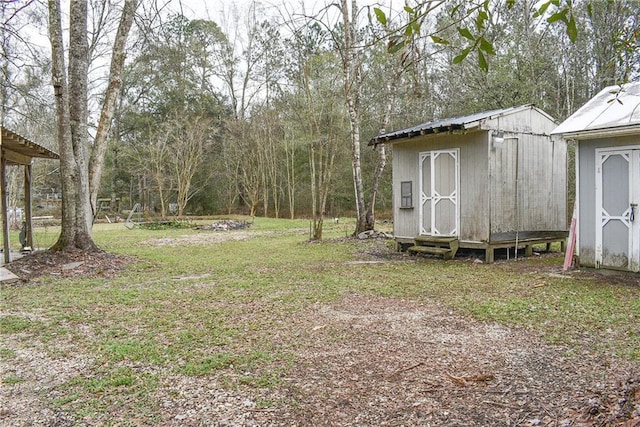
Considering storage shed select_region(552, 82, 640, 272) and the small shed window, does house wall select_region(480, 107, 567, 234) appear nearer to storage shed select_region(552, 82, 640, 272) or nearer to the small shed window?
storage shed select_region(552, 82, 640, 272)

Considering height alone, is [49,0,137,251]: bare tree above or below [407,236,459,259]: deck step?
above

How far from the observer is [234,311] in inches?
177

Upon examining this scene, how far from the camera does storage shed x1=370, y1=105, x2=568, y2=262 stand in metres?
7.62

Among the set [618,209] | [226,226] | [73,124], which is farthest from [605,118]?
[226,226]

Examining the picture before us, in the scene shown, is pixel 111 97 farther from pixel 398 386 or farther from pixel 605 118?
pixel 605 118

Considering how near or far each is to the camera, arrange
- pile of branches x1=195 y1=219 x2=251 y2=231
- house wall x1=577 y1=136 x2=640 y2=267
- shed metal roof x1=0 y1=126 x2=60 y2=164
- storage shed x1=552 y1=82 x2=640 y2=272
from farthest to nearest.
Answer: pile of branches x1=195 y1=219 x2=251 y2=231 → shed metal roof x1=0 y1=126 x2=60 y2=164 → house wall x1=577 y1=136 x2=640 y2=267 → storage shed x1=552 y1=82 x2=640 y2=272

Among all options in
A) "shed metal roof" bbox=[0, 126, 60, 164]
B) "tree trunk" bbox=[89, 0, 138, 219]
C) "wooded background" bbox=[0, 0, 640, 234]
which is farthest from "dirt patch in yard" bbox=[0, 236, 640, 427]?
"wooded background" bbox=[0, 0, 640, 234]

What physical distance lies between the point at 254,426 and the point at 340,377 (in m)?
0.77

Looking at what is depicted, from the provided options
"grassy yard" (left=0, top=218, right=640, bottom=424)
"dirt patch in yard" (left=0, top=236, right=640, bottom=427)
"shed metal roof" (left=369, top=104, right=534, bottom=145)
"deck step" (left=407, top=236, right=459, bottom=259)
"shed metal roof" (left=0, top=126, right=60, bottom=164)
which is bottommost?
"dirt patch in yard" (left=0, top=236, right=640, bottom=427)

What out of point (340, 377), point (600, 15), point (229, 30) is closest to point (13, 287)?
point (340, 377)

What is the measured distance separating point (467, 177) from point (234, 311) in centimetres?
506

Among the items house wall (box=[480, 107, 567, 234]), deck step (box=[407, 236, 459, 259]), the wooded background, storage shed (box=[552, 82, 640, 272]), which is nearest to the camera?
storage shed (box=[552, 82, 640, 272])

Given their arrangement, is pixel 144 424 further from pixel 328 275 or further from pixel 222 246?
pixel 222 246

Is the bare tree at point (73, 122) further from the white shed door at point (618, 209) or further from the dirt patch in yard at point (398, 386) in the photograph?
the white shed door at point (618, 209)
